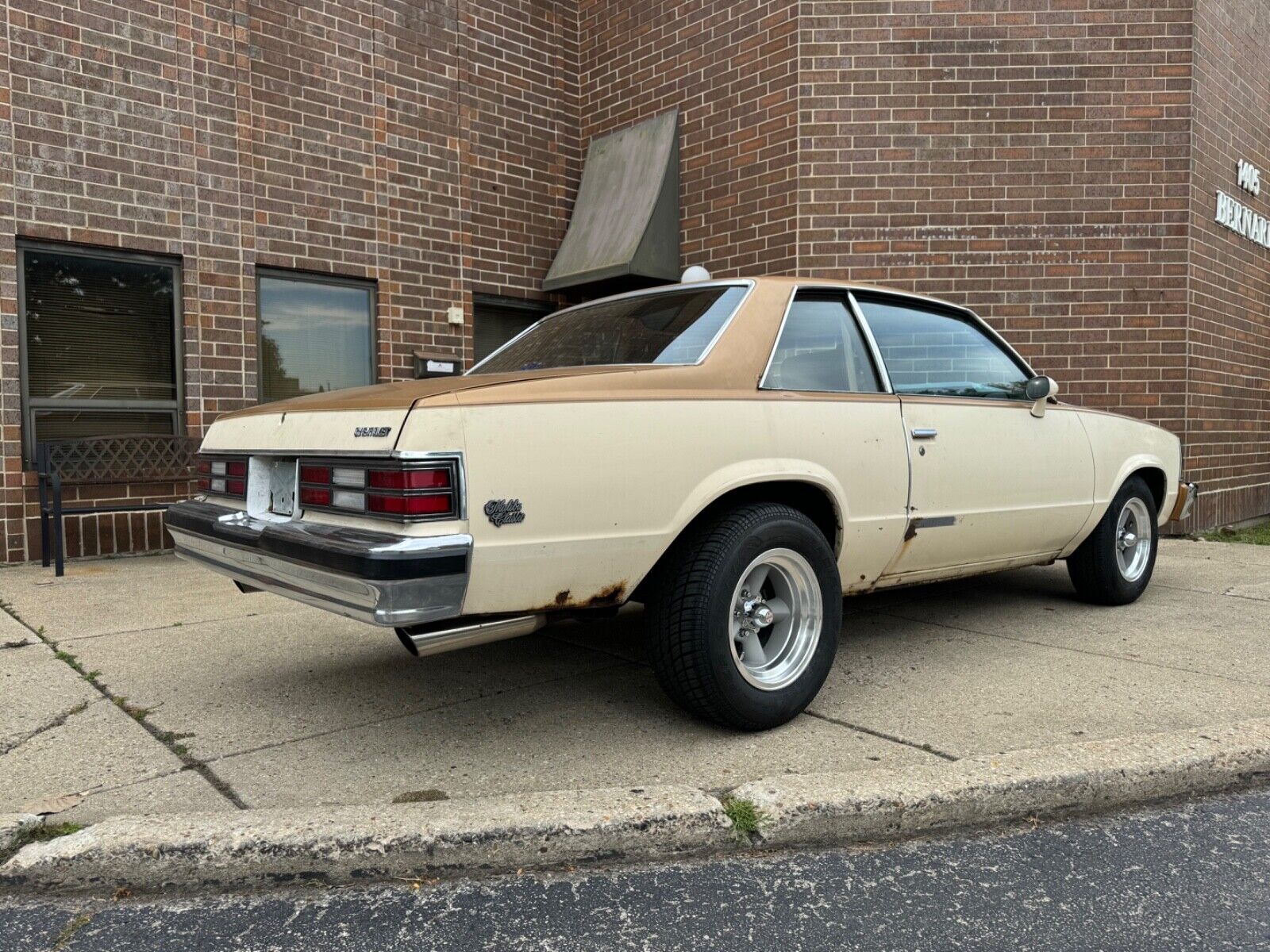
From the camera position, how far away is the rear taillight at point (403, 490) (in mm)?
2639

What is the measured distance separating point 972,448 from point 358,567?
2.74 m

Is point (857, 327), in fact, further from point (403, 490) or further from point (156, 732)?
point (156, 732)

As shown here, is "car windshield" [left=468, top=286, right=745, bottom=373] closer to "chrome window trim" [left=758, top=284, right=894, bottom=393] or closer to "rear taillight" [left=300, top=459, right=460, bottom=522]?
"chrome window trim" [left=758, top=284, right=894, bottom=393]

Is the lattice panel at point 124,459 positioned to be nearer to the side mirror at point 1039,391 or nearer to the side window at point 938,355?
the side window at point 938,355

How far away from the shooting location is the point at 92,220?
7.18m

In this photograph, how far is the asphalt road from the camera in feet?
6.98

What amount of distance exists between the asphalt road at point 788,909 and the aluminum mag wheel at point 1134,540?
3029mm

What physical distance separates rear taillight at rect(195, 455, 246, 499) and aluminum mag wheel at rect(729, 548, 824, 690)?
1873mm

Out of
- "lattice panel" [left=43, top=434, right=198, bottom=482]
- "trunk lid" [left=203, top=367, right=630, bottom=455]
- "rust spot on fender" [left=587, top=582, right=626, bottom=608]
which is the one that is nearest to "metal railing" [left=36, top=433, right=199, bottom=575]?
"lattice panel" [left=43, top=434, right=198, bottom=482]

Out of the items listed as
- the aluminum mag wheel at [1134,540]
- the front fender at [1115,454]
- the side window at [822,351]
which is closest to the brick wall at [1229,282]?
the front fender at [1115,454]

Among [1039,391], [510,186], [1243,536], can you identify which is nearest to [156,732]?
[1039,391]

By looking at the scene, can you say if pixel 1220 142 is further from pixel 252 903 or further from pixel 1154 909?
pixel 252 903

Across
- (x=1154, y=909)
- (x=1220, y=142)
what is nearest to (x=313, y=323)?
(x=1154, y=909)

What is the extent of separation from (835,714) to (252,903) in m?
2.07
